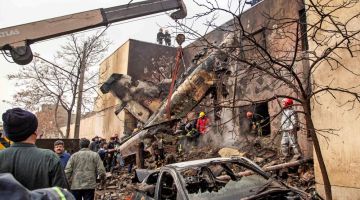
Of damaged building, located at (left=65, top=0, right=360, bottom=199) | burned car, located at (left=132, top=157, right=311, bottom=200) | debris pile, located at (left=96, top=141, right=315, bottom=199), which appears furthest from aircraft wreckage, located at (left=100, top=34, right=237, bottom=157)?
burned car, located at (left=132, top=157, right=311, bottom=200)

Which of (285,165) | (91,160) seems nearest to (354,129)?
(285,165)

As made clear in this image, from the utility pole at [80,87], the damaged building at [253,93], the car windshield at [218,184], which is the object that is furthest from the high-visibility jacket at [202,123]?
the utility pole at [80,87]

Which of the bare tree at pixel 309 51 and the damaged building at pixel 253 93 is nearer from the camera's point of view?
the bare tree at pixel 309 51

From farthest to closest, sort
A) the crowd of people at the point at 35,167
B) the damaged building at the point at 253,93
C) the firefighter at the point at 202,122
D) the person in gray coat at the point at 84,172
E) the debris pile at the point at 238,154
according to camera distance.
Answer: the firefighter at the point at 202,122
the debris pile at the point at 238,154
the person in gray coat at the point at 84,172
the damaged building at the point at 253,93
the crowd of people at the point at 35,167

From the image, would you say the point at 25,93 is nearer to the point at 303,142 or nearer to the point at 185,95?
the point at 185,95

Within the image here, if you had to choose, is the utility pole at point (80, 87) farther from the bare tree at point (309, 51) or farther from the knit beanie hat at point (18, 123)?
the knit beanie hat at point (18, 123)

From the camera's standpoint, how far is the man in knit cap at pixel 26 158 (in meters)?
2.52

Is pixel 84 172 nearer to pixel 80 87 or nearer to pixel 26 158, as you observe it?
pixel 26 158

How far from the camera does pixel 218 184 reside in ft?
14.8

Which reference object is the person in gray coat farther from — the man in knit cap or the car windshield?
the man in knit cap

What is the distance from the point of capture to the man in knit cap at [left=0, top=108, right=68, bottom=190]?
252 centimetres

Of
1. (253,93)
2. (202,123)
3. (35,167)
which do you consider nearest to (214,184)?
(35,167)

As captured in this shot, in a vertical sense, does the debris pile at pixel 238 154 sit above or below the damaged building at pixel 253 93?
below

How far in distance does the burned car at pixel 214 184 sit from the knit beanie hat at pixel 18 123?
219cm
